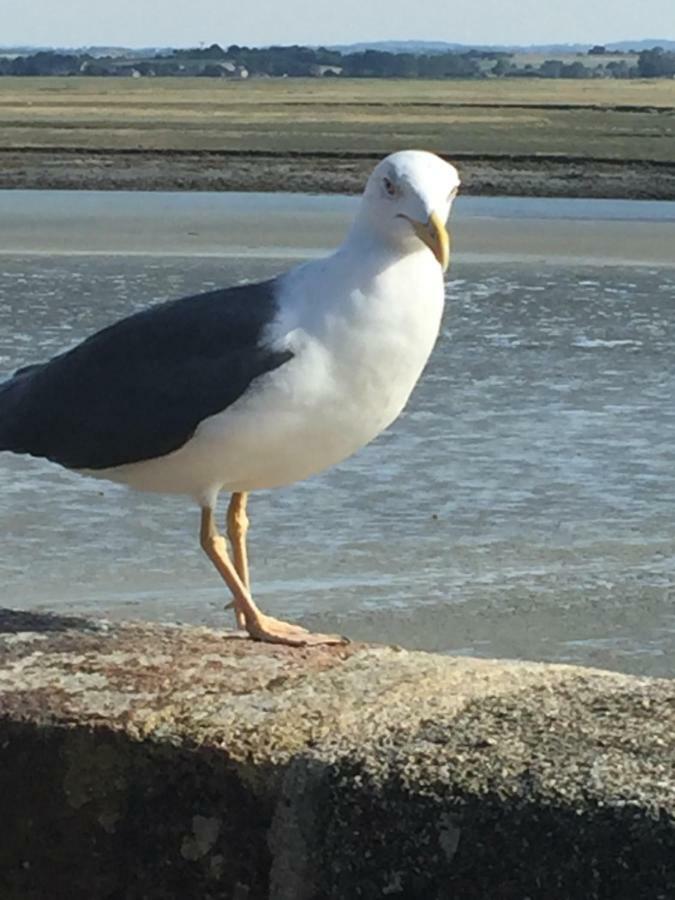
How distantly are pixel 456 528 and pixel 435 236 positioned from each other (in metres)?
3.91

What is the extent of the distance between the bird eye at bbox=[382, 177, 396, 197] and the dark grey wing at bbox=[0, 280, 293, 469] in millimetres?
313

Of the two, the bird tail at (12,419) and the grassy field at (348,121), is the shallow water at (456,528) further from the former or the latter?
the grassy field at (348,121)

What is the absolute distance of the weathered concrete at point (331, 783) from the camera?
2.86 metres

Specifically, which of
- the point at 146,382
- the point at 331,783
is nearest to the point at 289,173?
the point at 146,382

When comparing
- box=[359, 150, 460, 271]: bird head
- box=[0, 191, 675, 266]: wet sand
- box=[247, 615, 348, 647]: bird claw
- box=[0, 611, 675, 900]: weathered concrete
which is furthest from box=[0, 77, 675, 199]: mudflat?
box=[0, 611, 675, 900]: weathered concrete

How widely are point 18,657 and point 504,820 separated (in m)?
1.08

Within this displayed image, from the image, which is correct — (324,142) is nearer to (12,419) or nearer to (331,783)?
(12,419)

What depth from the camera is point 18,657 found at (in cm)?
363

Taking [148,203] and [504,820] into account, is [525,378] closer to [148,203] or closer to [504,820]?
[504,820]

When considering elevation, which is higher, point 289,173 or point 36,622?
point 36,622

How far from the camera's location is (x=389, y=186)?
4.09 metres

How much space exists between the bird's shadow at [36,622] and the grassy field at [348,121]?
28717 mm

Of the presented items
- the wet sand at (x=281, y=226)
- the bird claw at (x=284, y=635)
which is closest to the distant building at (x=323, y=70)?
A: the wet sand at (x=281, y=226)

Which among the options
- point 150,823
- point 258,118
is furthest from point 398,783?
point 258,118
